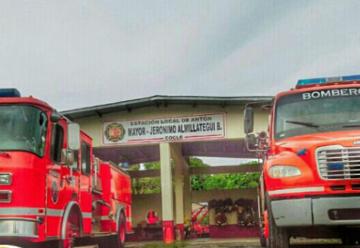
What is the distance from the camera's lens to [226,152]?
30.5m

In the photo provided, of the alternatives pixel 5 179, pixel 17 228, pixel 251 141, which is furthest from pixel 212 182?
pixel 17 228

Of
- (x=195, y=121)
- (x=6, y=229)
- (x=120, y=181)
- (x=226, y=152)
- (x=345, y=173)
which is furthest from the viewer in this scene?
(x=226, y=152)

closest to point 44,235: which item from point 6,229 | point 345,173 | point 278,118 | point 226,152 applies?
point 6,229

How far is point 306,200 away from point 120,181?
30.2 ft

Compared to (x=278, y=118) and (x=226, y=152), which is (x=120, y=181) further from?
(x=226, y=152)

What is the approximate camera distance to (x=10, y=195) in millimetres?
8141

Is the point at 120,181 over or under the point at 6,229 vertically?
over

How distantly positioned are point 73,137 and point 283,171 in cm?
395

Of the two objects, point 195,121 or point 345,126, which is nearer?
point 345,126

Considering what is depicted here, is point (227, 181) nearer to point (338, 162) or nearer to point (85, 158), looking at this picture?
point (85, 158)

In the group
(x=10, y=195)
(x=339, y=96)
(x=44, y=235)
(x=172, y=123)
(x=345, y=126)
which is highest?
(x=172, y=123)

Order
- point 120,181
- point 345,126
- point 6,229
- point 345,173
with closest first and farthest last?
1. point 345,173
2. point 345,126
3. point 6,229
4. point 120,181

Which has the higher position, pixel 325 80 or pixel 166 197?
pixel 325 80

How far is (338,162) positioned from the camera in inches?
265
